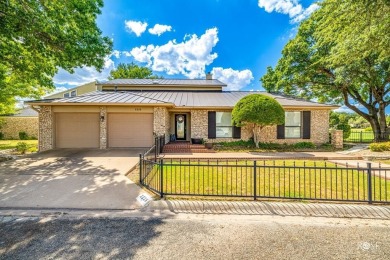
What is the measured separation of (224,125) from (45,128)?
38.6 ft

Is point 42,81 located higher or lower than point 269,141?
higher

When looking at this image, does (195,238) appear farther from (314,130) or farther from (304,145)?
(314,130)

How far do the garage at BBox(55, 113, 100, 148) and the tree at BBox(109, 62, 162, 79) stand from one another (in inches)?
937

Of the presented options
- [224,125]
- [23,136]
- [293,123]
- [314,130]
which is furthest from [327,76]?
[23,136]

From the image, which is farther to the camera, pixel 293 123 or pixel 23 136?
pixel 23 136

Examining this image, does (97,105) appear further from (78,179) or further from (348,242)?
(348,242)

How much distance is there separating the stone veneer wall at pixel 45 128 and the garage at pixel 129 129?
3.57 metres

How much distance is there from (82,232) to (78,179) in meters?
3.49

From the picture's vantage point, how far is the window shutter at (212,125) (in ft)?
45.4

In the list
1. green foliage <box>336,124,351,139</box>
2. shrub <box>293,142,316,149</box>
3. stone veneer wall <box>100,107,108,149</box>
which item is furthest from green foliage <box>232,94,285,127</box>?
green foliage <box>336,124,351,139</box>

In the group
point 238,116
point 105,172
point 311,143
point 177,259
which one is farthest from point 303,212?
point 311,143

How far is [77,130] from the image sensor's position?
12656 mm

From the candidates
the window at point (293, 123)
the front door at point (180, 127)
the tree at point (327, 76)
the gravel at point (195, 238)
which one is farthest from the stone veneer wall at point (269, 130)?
the gravel at point (195, 238)

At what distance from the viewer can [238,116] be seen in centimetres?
1222
